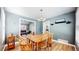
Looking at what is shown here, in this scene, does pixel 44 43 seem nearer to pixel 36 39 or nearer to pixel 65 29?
pixel 36 39

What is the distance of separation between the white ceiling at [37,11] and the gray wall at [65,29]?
0.07 m

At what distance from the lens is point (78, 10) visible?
123 cm

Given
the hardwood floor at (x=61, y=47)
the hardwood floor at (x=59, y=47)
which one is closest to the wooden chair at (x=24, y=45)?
the hardwood floor at (x=59, y=47)

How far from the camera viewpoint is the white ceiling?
1255mm

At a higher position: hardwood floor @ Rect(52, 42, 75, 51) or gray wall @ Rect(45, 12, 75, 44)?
gray wall @ Rect(45, 12, 75, 44)

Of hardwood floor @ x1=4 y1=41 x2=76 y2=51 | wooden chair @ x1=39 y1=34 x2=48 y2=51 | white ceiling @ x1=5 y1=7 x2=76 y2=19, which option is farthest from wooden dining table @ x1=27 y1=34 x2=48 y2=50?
white ceiling @ x1=5 y1=7 x2=76 y2=19

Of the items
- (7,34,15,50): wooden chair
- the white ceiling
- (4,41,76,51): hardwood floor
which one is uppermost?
the white ceiling

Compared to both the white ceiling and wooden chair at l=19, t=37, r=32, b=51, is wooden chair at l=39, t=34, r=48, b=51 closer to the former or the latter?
wooden chair at l=19, t=37, r=32, b=51

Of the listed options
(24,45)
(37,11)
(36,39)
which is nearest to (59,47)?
(36,39)

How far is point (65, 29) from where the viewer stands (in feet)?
4.28

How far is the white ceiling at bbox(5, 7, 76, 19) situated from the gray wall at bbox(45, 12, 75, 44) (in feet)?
0.22
